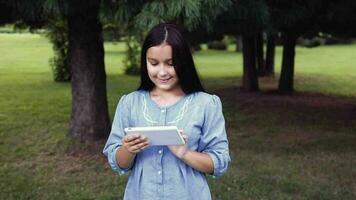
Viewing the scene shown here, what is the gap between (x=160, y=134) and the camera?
203cm

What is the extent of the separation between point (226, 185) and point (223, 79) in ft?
48.4

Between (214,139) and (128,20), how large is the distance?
2583 mm

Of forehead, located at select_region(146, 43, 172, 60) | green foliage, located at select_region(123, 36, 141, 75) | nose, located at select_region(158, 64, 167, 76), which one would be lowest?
green foliage, located at select_region(123, 36, 141, 75)

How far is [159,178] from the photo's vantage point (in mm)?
2230

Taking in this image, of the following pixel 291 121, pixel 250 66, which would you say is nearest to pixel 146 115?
pixel 291 121

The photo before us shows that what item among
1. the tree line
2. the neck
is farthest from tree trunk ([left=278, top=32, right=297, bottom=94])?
the neck

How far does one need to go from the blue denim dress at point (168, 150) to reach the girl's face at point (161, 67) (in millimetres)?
83

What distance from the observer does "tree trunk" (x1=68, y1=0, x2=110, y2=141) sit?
7.08 meters

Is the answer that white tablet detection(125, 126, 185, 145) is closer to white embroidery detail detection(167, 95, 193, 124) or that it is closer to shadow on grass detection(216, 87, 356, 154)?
white embroidery detail detection(167, 95, 193, 124)

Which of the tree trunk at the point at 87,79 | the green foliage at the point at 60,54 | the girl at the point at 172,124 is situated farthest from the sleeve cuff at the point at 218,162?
the green foliage at the point at 60,54

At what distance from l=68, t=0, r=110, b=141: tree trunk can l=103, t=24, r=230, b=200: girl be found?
184 inches

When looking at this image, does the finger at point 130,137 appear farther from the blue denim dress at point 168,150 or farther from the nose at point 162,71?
the nose at point 162,71

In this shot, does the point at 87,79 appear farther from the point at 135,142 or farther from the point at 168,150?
the point at 135,142

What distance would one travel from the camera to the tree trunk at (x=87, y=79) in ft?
23.2
